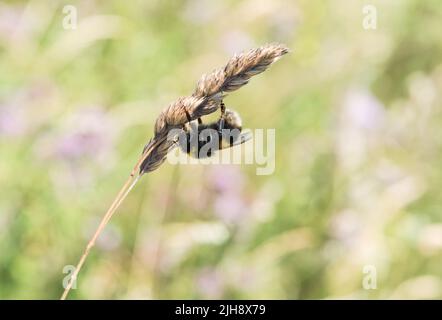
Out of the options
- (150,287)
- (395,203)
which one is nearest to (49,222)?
(150,287)

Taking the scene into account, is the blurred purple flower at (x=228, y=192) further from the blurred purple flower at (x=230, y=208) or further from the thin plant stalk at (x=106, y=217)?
the thin plant stalk at (x=106, y=217)

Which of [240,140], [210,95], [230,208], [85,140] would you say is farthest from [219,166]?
[210,95]

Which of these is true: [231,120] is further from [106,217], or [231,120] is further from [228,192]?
[228,192]

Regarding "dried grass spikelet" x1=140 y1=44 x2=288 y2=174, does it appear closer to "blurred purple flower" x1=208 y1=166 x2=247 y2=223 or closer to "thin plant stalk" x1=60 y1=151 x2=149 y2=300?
"thin plant stalk" x1=60 y1=151 x2=149 y2=300

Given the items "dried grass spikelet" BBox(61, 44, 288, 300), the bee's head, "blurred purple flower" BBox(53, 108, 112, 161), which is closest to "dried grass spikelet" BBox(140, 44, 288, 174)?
"dried grass spikelet" BBox(61, 44, 288, 300)

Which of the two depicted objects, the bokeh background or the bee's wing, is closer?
the bee's wing

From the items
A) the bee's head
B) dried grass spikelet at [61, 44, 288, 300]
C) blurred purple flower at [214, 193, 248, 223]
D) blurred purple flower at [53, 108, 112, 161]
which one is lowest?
dried grass spikelet at [61, 44, 288, 300]

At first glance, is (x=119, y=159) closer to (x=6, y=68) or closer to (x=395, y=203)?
(x=6, y=68)
